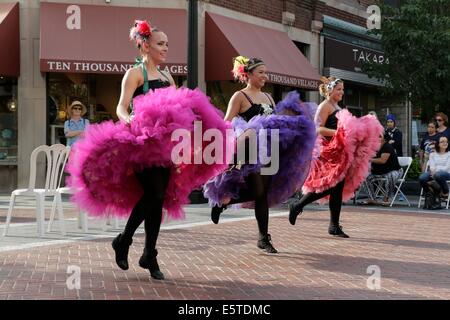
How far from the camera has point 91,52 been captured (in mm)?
14742

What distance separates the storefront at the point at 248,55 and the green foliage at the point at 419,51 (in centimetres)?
218

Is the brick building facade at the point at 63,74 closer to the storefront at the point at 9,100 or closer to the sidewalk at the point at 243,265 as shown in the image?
the storefront at the point at 9,100

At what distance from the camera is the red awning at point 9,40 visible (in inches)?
586

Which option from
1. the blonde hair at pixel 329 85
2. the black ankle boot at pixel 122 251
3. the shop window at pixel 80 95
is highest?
the shop window at pixel 80 95

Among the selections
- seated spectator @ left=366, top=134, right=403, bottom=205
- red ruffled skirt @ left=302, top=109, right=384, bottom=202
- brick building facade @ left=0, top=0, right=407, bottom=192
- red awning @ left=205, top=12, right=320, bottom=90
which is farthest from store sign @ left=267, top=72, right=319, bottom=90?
red ruffled skirt @ left=302, top=109, right=384, bottom=202

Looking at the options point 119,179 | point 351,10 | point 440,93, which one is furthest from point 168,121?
point 351,10

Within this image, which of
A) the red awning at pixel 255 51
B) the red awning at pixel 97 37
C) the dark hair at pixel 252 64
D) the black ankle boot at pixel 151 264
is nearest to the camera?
the black ankle boot at pixel 151 264

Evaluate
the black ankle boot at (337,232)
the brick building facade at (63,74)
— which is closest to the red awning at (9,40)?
Answer: the brick building facade at (63,74)

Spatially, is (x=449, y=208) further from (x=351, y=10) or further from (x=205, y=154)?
(x=351, y=10)

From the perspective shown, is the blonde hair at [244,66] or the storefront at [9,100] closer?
the blonde hair at [244,66]

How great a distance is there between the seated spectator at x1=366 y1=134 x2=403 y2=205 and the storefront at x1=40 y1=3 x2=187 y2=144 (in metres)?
4.83

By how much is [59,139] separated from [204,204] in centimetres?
485

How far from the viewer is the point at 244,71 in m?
7.18
